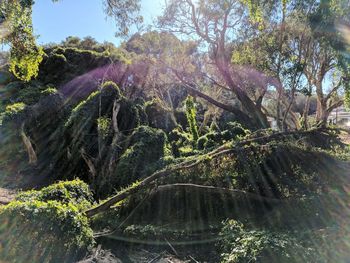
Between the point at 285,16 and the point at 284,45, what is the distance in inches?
61.0

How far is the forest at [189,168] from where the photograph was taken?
22.6ft

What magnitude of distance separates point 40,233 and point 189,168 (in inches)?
180

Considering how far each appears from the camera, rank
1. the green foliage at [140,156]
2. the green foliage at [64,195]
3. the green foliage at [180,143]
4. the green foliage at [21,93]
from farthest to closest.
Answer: the green foliage at [21,93] < the green foliage at [180,143] < the green foliage at [140,156] < the green foliage at [64,195]

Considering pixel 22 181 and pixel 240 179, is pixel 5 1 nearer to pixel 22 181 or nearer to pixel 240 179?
pixel 240 179

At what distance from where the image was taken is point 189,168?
10.1 meters

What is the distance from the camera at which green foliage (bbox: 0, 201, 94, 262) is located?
21.1 feet

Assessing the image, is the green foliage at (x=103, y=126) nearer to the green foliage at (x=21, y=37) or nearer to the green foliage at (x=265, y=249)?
the green foliage at (x=21, y=37)

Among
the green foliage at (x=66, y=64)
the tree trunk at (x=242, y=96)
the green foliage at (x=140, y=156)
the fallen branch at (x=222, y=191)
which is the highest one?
the green foliage at (x=66, y=64)

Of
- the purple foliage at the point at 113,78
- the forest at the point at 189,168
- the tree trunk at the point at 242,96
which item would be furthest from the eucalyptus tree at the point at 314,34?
the purple foliage at the point at 113,78

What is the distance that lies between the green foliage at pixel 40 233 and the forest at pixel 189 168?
2 cm

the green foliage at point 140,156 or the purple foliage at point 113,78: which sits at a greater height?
the purple foliage at point 113,78

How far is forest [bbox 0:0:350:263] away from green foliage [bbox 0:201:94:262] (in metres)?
0.02

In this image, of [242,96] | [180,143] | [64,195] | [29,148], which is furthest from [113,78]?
[64,195]

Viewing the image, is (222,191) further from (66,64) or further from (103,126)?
(66,64)
